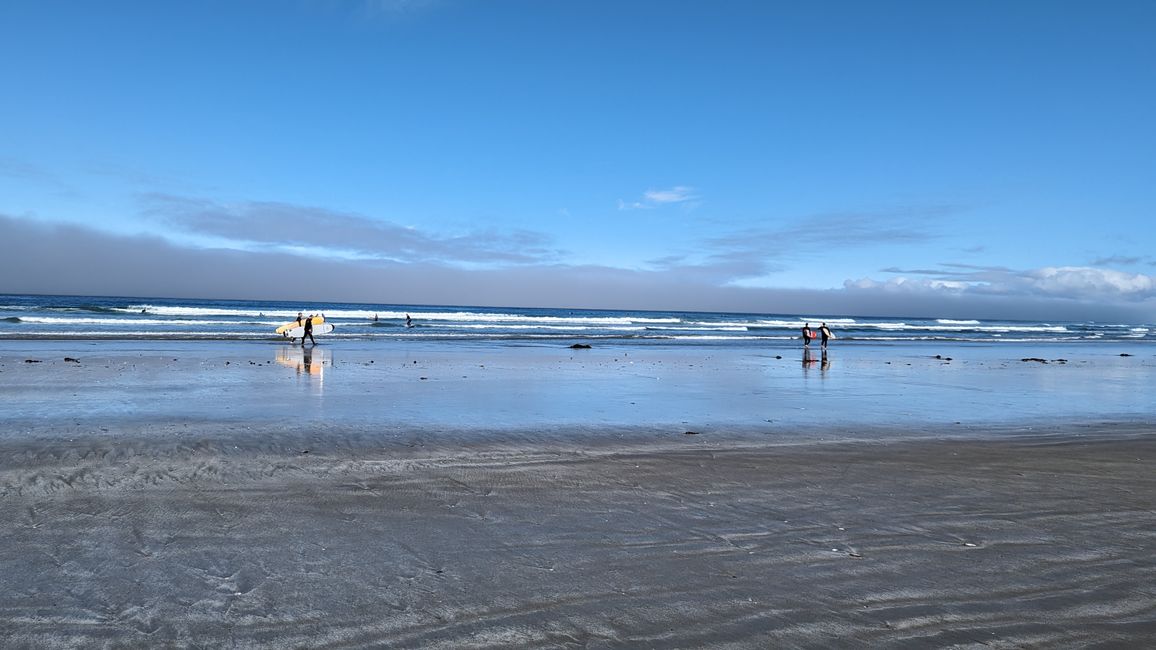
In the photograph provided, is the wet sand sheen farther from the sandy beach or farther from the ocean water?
the ocean water

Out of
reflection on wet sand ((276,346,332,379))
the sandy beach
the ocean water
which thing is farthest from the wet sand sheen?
the ocean water

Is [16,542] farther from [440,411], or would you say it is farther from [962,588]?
[440,411]

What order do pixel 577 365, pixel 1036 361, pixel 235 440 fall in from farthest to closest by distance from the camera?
pixel 1036 361
pixel 577 365
pixel 235 440

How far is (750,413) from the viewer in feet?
40.0

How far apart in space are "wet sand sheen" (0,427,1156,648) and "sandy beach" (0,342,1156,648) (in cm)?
2

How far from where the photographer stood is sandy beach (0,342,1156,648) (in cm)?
385

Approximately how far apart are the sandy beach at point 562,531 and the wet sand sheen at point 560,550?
24mm

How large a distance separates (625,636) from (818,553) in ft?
6.20

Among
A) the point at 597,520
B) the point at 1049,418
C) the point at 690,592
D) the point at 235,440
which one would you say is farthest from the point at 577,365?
the point at 690,592

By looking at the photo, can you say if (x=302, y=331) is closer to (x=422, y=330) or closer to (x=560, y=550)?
(x=422, y=330)

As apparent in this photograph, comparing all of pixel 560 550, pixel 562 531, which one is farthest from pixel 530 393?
pixel 560 550

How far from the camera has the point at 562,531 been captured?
5445mm

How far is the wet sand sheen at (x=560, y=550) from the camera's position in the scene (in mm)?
3822

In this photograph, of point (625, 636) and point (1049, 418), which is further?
point (1049, 418)
